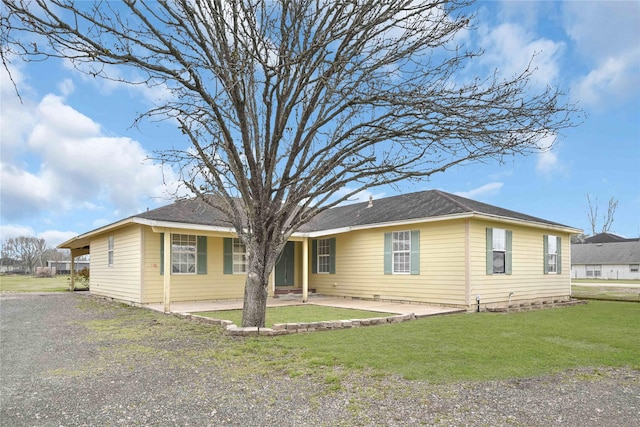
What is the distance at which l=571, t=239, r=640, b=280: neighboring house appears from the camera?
4438 cm

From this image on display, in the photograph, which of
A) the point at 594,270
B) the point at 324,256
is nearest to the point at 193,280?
the point at 324,256

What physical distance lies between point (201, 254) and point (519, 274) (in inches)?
417

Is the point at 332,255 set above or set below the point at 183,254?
below

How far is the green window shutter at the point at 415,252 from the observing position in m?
13.5

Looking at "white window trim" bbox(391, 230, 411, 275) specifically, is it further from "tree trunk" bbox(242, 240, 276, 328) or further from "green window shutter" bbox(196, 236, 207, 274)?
"tree trunk" bbox(242, 240, 276, 328)

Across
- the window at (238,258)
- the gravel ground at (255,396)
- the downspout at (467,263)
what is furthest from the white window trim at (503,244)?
the window at (238,258)

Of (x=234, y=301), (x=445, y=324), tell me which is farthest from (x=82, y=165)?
(x=445, y=324)

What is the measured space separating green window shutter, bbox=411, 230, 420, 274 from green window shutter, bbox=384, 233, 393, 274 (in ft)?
3.03

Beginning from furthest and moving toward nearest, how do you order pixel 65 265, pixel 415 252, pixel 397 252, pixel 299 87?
pixel 65 265 → pixel 397 252 → pixel 415 252 → pixel 299 87

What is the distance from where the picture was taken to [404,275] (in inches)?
546

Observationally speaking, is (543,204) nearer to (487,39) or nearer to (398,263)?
(398,263)

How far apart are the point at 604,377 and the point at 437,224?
813 cm

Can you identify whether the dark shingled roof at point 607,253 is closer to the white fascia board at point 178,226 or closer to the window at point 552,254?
the window at point 552,254

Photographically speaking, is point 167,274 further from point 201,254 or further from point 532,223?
point 532,223
